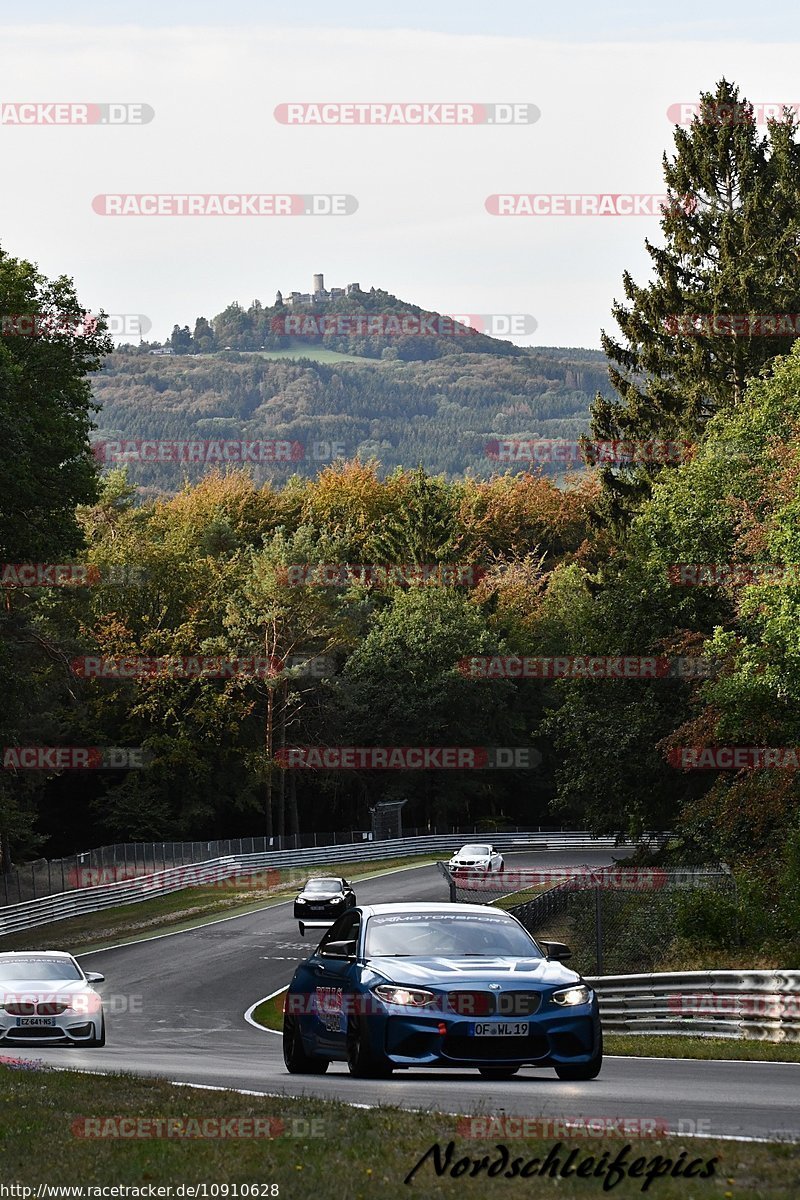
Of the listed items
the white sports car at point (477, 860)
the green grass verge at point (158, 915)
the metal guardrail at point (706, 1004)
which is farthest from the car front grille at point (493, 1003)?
the white sports car at point (477, 860)

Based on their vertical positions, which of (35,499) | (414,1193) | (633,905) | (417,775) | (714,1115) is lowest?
(417,775)

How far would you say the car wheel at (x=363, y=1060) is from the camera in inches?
506

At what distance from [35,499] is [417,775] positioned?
170 feet

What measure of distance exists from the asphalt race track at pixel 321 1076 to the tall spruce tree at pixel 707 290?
25.2m

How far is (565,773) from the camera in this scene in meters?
48.7

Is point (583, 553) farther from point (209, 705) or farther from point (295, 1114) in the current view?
point (295, 1114)

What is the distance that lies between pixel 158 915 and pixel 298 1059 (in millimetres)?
41575

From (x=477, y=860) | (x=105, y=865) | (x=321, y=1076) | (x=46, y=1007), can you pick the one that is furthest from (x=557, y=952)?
(x=477, y=860)

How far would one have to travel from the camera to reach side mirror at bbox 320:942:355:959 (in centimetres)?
1384

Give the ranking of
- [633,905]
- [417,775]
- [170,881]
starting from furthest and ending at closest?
[417,775] → [170,881] → [633,905]

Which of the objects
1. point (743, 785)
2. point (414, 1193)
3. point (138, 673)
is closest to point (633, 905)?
point (743, 785)

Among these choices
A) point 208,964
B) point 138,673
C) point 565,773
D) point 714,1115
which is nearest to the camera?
point 714,1115

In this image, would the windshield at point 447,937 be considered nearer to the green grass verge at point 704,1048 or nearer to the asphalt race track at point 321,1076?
the asphalt race track at point 321,1076

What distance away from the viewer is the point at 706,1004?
829 inches
